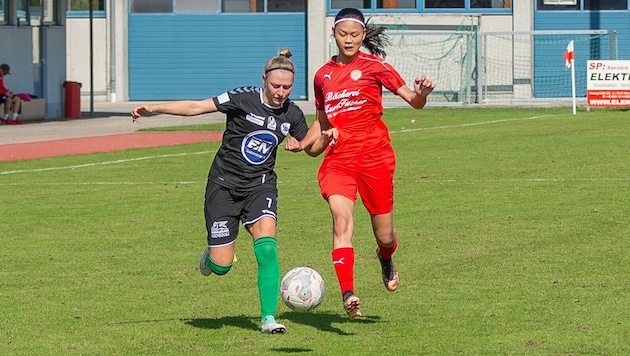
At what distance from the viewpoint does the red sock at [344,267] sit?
301 inches

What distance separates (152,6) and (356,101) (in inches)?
1505

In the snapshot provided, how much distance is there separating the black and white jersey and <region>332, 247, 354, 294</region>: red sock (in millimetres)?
731

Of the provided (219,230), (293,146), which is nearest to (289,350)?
(219,230)

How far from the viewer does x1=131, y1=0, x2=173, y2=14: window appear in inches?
1779

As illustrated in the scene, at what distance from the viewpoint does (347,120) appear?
322 inches

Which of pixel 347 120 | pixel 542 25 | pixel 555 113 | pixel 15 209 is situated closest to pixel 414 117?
pixel 555 113

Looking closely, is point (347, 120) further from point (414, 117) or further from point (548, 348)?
point (414, 117)

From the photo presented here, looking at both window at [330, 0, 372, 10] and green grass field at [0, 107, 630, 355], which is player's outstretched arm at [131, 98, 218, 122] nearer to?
green grass field at [0, 107, 630, 355]

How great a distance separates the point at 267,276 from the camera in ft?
25.2

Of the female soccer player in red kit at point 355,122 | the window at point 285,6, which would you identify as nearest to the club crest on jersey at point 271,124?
the female soccer player in red kit at point 355,122

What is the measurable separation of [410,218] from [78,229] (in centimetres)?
374

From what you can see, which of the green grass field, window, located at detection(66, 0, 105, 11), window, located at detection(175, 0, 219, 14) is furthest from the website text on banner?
window, located at detection(66, 0, 105, 11)

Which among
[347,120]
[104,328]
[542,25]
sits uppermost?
[542,25]

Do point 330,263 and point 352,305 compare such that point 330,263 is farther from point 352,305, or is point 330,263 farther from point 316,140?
point 352,305
